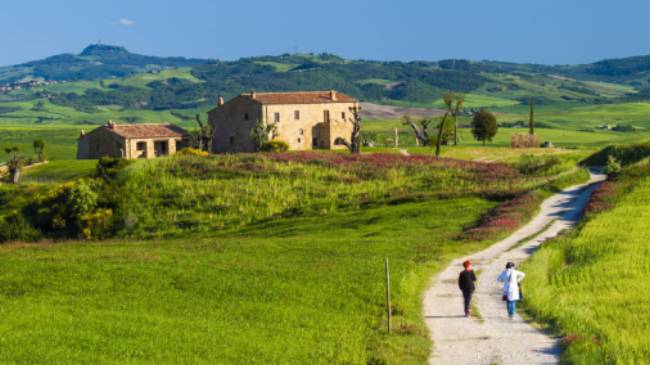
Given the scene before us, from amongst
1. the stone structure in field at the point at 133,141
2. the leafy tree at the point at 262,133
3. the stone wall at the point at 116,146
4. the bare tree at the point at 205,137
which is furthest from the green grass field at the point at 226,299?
the bare tree at the point at 205,137

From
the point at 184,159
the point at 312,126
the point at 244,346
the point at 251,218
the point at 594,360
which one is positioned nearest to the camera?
the point at 594,360

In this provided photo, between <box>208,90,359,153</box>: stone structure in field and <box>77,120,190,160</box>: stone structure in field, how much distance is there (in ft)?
18.0

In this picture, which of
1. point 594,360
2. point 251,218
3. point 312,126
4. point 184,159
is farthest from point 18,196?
point 594,360

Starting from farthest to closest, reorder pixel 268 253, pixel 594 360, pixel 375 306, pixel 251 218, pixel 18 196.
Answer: pixel 18 196, pixel 251 218, pixel 268 253, pixel 375 306, pixel 594 360

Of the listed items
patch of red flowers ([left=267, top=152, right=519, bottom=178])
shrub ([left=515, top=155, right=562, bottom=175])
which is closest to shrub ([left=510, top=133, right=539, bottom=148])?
patch of red flowers ([left=267, top=152, right=519, bottom=178])

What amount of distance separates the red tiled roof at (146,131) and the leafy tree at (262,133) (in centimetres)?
1001

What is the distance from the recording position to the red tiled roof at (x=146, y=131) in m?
A: 112

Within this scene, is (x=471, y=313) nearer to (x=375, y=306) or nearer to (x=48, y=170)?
(x=375, y=306)

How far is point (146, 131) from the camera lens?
374 feet

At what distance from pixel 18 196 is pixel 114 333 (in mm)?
53239

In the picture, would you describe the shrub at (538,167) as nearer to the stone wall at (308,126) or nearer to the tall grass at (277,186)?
the tall grass at (277,186)

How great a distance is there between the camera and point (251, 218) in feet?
222

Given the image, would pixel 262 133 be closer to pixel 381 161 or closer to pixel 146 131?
pixel 146 131

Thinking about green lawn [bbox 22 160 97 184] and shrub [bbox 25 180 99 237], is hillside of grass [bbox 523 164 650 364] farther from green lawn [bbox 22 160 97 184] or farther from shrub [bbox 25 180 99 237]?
green lawn [bbox 22 160 97 184]
